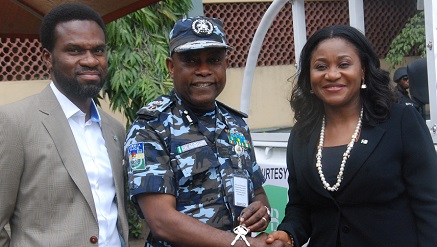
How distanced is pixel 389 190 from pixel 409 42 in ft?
5.49

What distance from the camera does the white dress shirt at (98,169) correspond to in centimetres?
242

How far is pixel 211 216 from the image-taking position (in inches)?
97.2

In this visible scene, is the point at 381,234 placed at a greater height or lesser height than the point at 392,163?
lesser

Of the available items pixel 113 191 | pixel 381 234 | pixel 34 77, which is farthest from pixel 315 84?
pixel 34 77

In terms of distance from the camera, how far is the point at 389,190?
2.50 meters

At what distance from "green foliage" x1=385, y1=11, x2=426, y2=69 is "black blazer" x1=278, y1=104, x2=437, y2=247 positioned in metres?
1.18

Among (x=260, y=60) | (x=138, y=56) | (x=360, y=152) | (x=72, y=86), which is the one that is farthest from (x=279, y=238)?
(x=260, y=60)

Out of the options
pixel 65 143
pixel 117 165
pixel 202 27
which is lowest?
pixel 117 165

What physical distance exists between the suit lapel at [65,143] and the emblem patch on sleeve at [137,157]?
0.18m

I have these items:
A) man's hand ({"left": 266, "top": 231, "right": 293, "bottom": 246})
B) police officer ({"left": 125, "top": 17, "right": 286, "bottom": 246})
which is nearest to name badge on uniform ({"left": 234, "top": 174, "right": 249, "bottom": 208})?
police officer ({"left": 125, "top": 17, "right": 286, "bottom": 246})

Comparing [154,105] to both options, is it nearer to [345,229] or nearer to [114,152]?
[114,152]

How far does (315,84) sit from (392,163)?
0.44 metres

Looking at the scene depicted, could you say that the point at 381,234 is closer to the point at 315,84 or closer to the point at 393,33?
the point at 315,84

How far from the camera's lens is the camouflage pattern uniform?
2410mm
